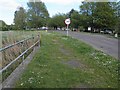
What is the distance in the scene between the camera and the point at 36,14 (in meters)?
90.6

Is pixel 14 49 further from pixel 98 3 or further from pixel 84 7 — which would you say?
pixel 84 7

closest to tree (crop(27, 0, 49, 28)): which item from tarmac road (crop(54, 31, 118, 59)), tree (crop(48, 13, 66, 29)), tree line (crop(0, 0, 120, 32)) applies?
tree line (crop(0, 0, 120, 32))

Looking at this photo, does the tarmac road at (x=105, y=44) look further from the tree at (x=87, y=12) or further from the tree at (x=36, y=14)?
the tree at (x=36, y=14)

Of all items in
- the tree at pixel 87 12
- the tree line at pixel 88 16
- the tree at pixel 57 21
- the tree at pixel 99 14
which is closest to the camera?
the tree at pixel 99 14

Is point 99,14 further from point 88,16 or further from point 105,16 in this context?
point 88,16

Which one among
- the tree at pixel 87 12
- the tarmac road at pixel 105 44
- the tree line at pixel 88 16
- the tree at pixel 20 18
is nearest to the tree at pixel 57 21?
the tree line at pixel 88 16

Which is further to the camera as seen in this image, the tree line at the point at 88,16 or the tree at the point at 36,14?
the tree at the point at 36,14

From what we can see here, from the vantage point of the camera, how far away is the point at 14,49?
9.94 meters

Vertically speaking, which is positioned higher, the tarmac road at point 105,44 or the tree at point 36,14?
the tree at point 36,14

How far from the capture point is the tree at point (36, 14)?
86.1 metres

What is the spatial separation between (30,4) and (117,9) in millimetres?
34273

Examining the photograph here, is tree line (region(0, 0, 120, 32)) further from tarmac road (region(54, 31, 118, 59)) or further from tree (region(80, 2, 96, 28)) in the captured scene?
tarmac road (region(54, 31, 118, 59))

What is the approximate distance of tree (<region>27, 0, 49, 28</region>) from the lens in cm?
8612

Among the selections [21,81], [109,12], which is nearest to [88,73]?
[21,81]
